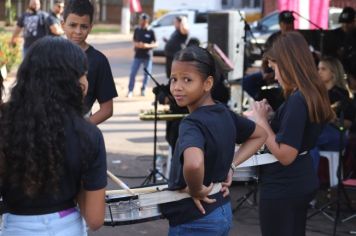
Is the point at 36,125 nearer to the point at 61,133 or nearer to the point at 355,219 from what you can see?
the point at 61,133

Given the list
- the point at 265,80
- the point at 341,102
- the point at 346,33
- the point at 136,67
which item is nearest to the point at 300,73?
the point at 341,102

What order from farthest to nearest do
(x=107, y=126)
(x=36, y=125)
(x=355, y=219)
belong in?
(x=107, y=126) < (x=355, y=219) < (x=36, y=125)

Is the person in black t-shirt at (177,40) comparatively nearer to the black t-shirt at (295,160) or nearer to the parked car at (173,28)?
the parked car at (173,28)

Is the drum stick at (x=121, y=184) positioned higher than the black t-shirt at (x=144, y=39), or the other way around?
the drum stick at (x=121, y=184)

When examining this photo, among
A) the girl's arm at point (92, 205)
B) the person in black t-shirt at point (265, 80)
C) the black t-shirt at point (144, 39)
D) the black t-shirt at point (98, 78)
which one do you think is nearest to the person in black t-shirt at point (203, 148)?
the girl's arm at point (92, 205)

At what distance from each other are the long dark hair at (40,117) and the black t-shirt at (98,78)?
5.43ft

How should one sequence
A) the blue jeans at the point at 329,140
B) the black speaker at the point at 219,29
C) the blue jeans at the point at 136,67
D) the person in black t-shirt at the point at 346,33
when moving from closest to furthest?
the blue jeans at the point at 329,140
the person in black t-shirt at the point at 346,33
the black speaker at the point at 219,29
the blue jeans at the point at 136,67

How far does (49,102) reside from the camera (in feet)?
8.30

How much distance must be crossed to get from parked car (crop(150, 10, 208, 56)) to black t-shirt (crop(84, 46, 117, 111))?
18311mm

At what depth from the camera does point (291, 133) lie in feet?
12.2

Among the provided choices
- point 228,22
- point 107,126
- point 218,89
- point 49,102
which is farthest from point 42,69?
point 107,126

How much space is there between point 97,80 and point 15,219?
5.86ft

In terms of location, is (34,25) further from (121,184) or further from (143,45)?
(121,184)

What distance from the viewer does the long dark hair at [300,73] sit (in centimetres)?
379
